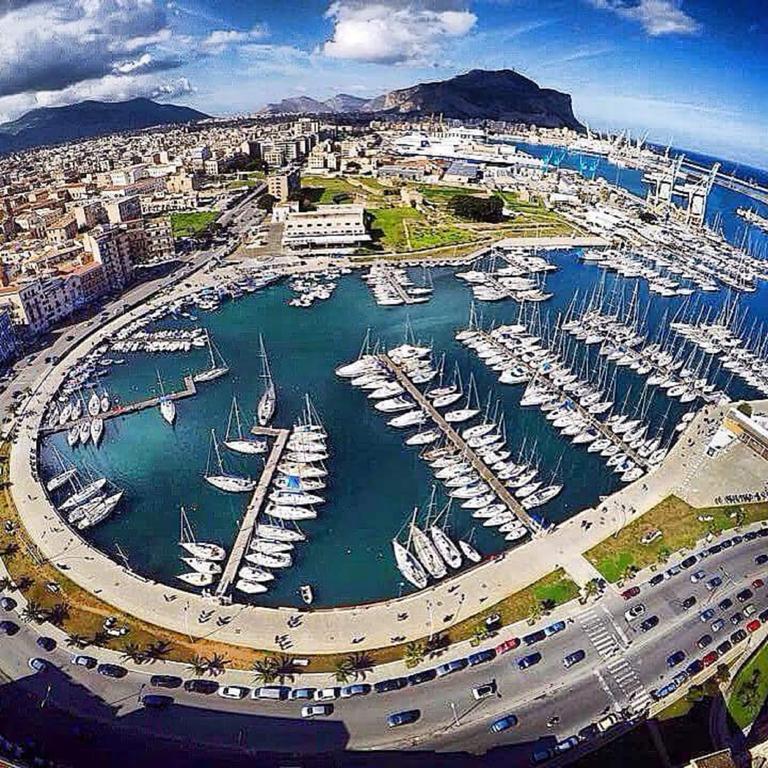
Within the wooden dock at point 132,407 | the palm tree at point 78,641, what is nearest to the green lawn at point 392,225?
the wooden dock at point 132,407

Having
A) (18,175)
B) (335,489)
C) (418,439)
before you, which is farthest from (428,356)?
(18,175)

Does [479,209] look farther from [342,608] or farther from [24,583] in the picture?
[24,583]

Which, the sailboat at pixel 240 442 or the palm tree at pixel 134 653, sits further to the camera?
the sailboat at pixel 240 442

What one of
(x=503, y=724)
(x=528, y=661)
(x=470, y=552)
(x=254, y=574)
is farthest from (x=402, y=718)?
(x=254, y=574)

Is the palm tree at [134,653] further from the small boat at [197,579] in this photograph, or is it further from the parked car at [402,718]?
the parked car at [402,718]

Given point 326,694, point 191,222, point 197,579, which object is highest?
point 191,222

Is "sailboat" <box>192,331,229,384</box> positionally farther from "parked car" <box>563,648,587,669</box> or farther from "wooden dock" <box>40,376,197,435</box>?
"parked car" <box>563,648,587,669</box>

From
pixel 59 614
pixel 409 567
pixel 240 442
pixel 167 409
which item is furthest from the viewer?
pixel 167 409
